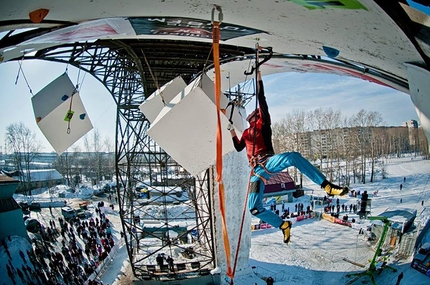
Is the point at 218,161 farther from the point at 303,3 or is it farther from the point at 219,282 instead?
the point at 219,282

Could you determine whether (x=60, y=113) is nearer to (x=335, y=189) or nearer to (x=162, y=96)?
(x=162, y=96)

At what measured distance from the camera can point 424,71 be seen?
1.87 metres

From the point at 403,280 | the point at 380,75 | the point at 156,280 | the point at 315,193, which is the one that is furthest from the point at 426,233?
the point at 315,193

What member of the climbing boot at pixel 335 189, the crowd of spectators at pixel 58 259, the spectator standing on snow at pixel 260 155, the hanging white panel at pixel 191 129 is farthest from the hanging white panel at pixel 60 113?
the crowd of spectators at pixel 58 259

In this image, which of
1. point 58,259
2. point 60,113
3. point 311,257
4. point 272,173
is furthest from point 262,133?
point 58,259

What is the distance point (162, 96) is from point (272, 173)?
6.18ft

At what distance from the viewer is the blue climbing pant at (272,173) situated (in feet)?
7.68

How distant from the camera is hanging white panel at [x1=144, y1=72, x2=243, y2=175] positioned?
8.50 feet

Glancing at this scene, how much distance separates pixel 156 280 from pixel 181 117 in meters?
A: 7.76

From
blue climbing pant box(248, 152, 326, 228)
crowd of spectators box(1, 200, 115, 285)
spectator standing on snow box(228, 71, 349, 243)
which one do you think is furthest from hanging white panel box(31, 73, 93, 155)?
crowd of spectators box(1, 200, 115, 285)

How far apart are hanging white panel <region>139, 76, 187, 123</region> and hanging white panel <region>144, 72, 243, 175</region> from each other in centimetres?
80

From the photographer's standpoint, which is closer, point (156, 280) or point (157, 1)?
point (157, 1)

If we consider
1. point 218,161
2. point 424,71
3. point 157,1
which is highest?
point 157,1

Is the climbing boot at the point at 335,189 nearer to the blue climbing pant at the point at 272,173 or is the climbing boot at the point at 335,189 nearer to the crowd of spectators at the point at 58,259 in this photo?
the blue climbing pant at the point at 272,173
